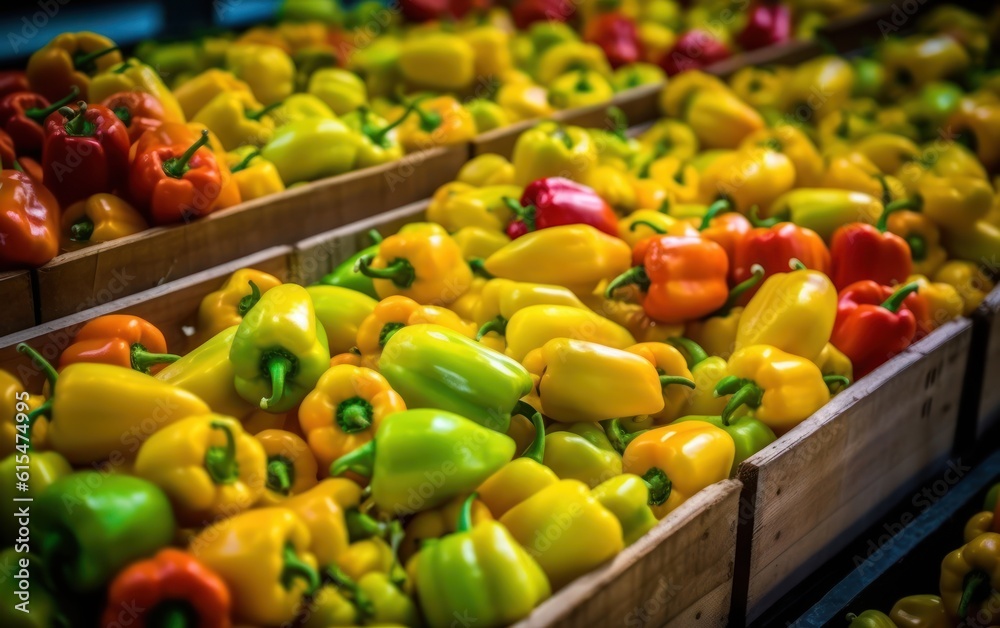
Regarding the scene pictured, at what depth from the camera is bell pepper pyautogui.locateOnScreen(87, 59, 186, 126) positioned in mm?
3299

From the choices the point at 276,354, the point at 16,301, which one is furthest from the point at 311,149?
the point at 276,354

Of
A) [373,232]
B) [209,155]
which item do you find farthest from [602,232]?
→ [209,155]

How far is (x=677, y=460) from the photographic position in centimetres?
232

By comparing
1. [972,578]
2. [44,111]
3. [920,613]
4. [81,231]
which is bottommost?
[920,613]

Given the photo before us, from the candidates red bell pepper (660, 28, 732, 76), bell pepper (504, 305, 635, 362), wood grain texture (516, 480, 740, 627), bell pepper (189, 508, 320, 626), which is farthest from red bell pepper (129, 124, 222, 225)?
red bell pepper (660, 28, 732, 76)

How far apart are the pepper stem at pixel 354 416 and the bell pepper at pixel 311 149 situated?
4.93 feet

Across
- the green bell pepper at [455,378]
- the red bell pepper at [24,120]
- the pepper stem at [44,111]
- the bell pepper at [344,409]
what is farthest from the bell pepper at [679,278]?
the red bell pepper at [24,120]

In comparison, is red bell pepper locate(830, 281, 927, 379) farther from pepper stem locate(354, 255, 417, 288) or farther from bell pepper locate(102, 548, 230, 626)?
bell pepper locate(102, 548, 230, 626)

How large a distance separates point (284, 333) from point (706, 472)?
3.45 feet

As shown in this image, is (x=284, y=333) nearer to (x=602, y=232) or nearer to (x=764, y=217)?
(x=602, y=232)

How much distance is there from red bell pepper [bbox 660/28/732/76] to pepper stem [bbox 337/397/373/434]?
3.52 metres

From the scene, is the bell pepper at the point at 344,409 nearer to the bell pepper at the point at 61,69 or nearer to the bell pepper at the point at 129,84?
the bell pepper at the point at 129,84

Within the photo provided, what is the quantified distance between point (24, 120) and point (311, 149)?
92 cm

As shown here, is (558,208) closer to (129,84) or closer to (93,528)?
(129,84)
